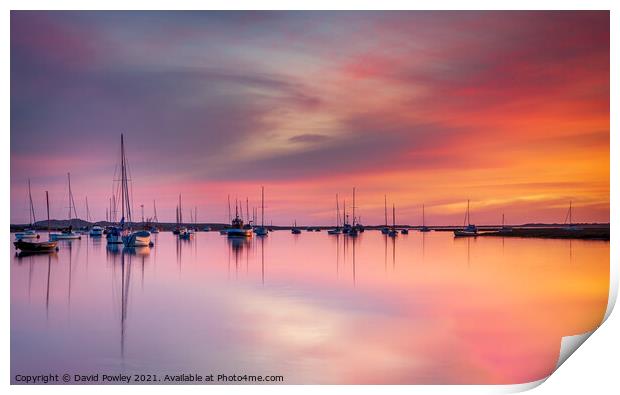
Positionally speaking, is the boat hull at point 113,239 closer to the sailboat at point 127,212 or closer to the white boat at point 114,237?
the white boat at point 114,237

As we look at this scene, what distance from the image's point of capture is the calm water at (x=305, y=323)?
19.9 feet

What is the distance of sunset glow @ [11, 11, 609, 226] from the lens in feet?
25.0

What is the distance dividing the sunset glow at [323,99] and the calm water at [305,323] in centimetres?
154

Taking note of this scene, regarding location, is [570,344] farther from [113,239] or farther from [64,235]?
[64,235]

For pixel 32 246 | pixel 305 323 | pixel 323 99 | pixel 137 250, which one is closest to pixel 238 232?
pixel 137 250

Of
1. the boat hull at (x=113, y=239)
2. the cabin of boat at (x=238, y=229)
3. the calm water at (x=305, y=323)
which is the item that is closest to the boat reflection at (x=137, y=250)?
the boat hull at (x=113, y=239)

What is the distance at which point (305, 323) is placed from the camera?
760cm

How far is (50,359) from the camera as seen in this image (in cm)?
612

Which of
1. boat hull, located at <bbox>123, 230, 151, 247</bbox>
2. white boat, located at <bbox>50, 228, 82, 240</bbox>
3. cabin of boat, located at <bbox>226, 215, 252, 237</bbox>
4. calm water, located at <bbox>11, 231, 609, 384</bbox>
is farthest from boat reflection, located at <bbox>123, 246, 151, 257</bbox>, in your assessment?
cabin of boat, located at <bbox>226, 215, 252, 237</bbox>

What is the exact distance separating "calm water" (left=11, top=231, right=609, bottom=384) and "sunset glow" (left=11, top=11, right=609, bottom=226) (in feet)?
5.04

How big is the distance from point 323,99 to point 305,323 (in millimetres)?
4433

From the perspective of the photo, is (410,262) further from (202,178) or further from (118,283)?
(118,283)

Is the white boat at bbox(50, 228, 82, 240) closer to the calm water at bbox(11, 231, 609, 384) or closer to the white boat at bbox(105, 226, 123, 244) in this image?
the white boat at bbox(105, 226, 123, 244)
